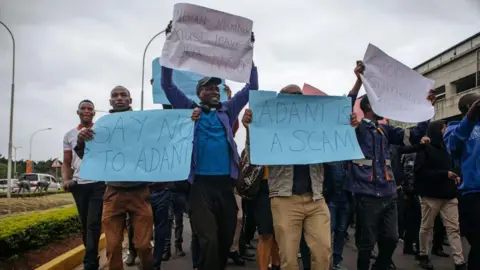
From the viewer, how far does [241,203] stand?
6562mm

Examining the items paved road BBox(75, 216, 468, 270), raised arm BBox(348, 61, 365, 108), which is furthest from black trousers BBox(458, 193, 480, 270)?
paved road BBox(75, 216, 468, 270)

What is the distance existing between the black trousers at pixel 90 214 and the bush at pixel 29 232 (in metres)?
0.83

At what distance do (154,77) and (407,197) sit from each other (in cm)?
444

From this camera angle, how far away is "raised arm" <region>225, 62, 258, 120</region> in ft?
13.9

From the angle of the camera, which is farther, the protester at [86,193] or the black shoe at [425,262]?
the black shoe at [425,262]

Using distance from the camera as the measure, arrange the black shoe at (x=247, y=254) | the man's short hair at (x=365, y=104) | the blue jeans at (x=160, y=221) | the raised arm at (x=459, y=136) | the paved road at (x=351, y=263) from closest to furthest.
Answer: the raised arm at (x=459, y=136)
the man's short hair at (x=365, y=104)
the blue jeans at (x=160, y=221)
the paved road at (x=351, y=263)
the black shoe at (x=247, y=254)

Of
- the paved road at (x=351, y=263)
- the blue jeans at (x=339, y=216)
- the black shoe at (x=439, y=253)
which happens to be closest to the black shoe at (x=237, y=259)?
the paved road at (x=351, y=263)

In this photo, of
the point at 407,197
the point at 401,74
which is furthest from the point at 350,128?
the point at 407,197

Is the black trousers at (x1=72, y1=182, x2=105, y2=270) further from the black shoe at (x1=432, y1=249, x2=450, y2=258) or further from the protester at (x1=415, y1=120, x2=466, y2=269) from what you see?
the black shoe at (x1=432, y1=249, x2=450, y2=258)

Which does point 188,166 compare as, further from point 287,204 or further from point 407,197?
point 407,197

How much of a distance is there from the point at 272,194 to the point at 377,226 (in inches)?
46.8

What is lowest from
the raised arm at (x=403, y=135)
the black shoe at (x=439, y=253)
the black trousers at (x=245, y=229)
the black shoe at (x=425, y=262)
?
the black shoe at (x=439, y=253)

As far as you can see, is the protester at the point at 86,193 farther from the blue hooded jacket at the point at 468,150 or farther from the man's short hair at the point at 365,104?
the blue hooded jacket at the point at 468,150

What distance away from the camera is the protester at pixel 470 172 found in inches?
146
